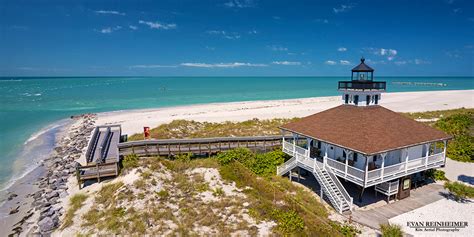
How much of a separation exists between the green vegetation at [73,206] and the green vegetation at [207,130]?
1026cm

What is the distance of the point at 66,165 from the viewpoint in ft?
70.8

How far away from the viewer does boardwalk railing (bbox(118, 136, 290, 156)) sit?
19372 mm

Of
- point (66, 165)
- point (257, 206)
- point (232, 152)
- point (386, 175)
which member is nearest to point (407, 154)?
point (386, 175)

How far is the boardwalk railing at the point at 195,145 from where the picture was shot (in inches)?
763

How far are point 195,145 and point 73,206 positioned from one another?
8.66m

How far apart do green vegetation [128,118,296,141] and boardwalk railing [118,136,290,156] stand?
5660mm

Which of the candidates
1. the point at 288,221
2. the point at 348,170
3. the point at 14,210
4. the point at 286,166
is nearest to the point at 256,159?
the point at 286,166

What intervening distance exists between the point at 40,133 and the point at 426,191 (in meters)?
41.2

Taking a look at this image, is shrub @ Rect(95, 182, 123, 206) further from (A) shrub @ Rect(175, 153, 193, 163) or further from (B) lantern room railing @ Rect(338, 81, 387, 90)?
(B) lantern room railing @ Rect(338, 81, 387, 90)

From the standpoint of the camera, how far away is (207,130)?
1176 inches

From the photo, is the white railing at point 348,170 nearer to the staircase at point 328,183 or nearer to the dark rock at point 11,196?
the staircase at point 328,183

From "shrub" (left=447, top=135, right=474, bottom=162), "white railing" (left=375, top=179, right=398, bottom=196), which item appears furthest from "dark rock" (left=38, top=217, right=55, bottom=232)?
"shrub" (left=447, top=135, right=474, bottom=162)

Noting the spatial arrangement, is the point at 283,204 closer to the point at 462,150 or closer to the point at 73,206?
the point at 73,206

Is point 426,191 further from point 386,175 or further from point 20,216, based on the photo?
point 20,216
